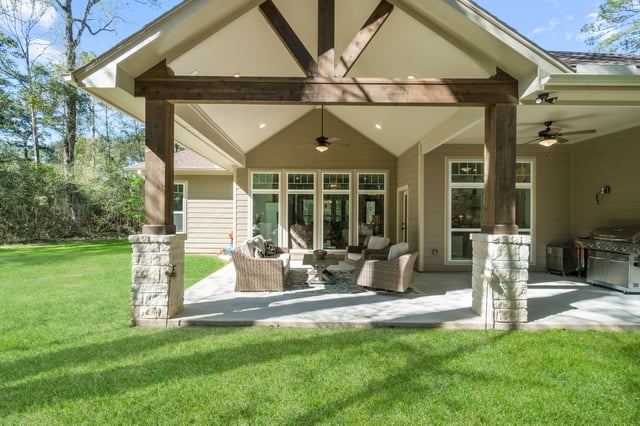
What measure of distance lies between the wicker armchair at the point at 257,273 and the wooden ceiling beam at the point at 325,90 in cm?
261

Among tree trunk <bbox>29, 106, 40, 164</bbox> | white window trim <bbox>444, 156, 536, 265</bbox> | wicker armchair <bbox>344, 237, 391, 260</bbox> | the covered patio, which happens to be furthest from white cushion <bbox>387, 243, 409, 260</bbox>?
tree trunk <bbox>29, 106, 40, 164</bbox>

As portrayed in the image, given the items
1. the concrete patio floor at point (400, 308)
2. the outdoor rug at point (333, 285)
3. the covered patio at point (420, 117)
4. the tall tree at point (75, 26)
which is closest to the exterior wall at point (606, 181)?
the covered patio at point (420, 117)

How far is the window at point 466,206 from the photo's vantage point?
7793 millimetres

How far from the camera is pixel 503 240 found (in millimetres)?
3855

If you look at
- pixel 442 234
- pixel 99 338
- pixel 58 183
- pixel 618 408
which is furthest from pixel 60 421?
pixel 58 183

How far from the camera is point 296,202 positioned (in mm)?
9742

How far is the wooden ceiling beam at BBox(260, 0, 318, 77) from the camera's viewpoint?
386 centimetres

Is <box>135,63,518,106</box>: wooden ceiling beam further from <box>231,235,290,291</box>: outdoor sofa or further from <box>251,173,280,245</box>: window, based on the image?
<box>251,173,280,245</box>: window

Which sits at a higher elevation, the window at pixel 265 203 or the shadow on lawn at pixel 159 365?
the window at pixel 265 203

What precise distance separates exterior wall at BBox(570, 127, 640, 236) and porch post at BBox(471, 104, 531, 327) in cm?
396

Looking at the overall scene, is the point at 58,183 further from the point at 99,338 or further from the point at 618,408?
the point at 618,408

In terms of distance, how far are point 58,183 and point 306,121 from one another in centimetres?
1149

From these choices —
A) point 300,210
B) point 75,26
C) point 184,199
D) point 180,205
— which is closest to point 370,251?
point 300,210

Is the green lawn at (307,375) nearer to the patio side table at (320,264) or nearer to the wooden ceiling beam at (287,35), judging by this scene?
the patio side table at (320,264)
